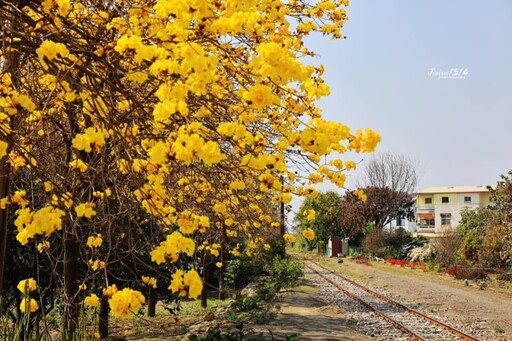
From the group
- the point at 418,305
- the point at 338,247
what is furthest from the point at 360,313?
the point at 338,247

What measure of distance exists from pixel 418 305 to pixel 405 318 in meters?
2.78

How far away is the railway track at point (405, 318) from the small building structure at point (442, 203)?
4540cm

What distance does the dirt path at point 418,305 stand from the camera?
10.4m

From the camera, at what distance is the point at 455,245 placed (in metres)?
27.1

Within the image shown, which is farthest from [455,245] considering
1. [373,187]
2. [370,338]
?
[373,187]

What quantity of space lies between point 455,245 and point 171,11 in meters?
27.5

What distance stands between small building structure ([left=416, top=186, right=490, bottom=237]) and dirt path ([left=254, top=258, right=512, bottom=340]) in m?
39.7

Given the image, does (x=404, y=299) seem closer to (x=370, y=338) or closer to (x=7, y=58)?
(x=370, y=338)

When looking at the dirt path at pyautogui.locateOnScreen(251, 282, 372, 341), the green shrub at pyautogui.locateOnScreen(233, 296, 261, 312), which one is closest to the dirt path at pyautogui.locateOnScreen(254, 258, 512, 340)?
the dirt path at pyautogui.locateOnScreen(251, 282, 372, 341)

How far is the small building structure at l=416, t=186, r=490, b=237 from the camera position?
200ft

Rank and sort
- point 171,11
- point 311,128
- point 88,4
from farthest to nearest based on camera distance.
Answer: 1. point 88,4
2. point 311,128
3. point 171,11

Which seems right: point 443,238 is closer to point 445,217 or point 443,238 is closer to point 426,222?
point 445,217

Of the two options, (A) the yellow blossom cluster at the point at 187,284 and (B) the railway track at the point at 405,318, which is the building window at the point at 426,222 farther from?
(A) the yellow blossom cluster at the point at 187,284

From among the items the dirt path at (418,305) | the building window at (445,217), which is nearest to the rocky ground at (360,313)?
the dirt path at (418,305)
